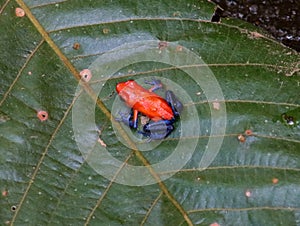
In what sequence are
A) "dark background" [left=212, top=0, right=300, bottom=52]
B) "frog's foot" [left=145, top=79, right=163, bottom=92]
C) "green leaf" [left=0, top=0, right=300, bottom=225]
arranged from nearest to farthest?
"green leaf" [left=0, top=0, right=300, bottom=225] < "frog's foot" [left=145, top=79, right=163, bottom=92] < "dark background" [left=212, top=0, right=300, bottom=52]

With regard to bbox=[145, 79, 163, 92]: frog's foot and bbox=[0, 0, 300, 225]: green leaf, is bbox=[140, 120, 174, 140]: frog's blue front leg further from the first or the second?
bbox=[145, 79, 163, 92]: frog's foot

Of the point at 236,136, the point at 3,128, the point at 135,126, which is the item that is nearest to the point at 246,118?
the point at 236,136

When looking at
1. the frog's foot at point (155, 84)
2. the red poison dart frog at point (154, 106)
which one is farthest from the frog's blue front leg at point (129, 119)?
the frog's foot at point (155, 84)

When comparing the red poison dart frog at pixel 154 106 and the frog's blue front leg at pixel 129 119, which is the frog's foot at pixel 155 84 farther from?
the frog's blue front leg at pixel 129 119

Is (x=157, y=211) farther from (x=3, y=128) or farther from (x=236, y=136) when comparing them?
(x=3, y=128)

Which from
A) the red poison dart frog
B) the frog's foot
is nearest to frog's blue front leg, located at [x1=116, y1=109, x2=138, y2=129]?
the red poison dart frog
